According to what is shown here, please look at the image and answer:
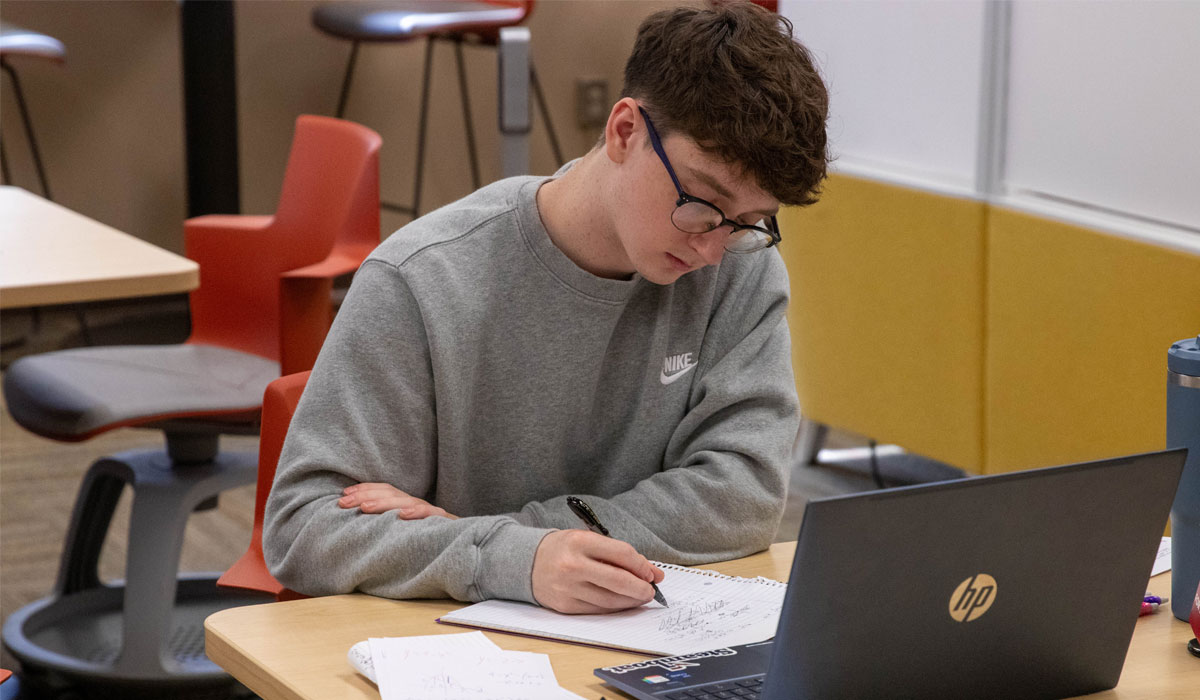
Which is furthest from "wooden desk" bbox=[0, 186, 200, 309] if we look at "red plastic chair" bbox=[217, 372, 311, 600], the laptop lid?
the laptop lid

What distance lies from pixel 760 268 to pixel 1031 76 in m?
1.50

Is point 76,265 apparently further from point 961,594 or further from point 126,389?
point 961,594

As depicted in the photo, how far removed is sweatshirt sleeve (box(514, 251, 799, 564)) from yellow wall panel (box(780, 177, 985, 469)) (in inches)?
60.2

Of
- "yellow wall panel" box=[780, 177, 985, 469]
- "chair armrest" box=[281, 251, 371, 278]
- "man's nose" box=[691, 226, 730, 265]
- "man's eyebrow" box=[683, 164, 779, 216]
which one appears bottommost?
"yellow wall panel" box=[780, 177, 985, 469]

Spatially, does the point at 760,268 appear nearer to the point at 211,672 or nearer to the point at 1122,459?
the point at 1122,459

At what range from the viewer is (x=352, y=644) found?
3.67 ft

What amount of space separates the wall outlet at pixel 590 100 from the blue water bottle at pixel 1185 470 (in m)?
4.54

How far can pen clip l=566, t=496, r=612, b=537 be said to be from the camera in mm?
1322

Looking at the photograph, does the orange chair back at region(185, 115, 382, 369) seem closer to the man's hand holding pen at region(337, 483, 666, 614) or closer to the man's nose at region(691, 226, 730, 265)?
the man's nose at region(691, 226, 730, 265)

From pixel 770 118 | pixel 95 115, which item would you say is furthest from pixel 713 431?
pixel 95 115

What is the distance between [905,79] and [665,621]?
7.27 feet

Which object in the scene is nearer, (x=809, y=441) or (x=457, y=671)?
(x=457, y=671)

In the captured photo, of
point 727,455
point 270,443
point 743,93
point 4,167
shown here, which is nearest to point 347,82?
point 4,167

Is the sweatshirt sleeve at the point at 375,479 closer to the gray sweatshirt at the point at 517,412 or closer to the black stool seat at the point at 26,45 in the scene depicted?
the gray sweatshirt at the point at 517,412
